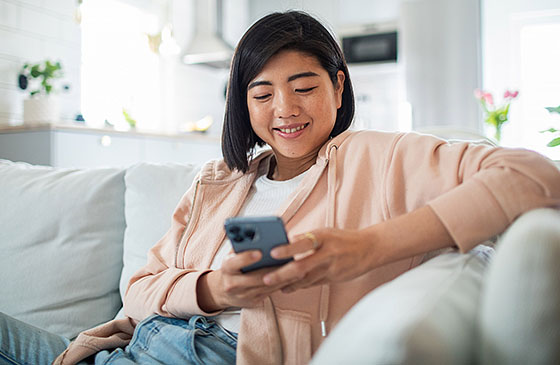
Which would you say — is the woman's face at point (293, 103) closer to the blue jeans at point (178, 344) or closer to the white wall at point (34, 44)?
the blue jeans at point (178, 344)

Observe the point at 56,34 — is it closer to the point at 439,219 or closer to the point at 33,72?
the point at 33,72

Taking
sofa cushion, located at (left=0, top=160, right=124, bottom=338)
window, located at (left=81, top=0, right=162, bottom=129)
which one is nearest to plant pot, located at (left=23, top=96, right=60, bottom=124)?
window, located at (left=81, top=0, right=162, bottom=129)

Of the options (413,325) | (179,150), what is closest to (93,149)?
(179,150)

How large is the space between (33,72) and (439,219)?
297cm

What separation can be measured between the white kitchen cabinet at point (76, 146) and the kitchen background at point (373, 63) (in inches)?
3.4

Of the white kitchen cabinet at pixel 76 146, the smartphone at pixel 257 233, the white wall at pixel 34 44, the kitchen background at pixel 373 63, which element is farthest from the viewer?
the kitchen background at pixel 373 63

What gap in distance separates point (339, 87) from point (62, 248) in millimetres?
910

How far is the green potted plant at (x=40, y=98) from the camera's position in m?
3.04

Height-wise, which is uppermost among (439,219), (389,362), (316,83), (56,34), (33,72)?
(56,34)

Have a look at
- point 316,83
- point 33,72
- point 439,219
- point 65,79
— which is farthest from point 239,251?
point 65,79

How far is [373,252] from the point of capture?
0.77 metres

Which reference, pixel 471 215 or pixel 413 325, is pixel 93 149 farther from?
pixel 413 325

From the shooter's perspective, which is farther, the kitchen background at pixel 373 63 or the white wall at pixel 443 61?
the white wall at pixel 443 61

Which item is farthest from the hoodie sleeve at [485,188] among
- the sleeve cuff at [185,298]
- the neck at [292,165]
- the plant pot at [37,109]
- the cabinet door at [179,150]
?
the cabinet door at [179,150]
